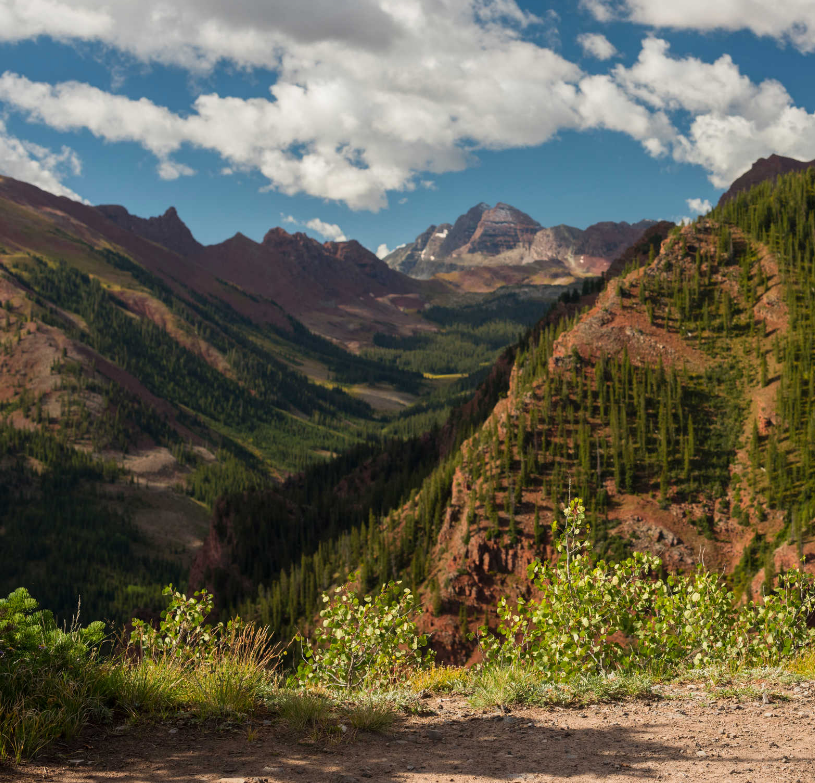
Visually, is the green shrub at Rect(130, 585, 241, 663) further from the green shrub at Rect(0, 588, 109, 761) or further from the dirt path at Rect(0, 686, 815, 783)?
the dirt path at Rect(0, 686, 815, 783)

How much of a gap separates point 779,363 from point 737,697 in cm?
7307

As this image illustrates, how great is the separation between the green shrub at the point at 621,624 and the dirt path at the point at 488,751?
304cm

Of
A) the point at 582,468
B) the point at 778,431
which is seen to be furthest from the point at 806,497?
the point at 582,468

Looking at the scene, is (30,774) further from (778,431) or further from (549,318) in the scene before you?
(549,318)

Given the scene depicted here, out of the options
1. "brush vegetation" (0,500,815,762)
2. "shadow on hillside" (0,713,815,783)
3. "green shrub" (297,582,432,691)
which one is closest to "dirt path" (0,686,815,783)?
"shadow on hillside" (0,713,815,783)

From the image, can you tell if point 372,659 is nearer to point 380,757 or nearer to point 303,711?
point 303,711

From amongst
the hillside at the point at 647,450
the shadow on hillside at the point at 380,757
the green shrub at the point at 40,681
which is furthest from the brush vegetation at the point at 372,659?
the hillside at the point at 647,450

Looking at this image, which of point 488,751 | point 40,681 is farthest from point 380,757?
point 40,681

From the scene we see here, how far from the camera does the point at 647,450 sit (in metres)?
67.0

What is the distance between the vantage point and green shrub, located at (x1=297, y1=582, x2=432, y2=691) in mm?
13898

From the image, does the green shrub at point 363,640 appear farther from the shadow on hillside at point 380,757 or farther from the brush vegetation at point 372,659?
the shadow on hillside at point 380,757

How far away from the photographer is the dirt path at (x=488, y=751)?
8539 millimetres

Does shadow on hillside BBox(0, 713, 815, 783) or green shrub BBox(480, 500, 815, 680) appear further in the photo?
green shrub BBox(480, 500, 815, 680)

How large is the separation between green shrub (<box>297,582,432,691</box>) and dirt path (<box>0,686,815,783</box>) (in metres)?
2.99
